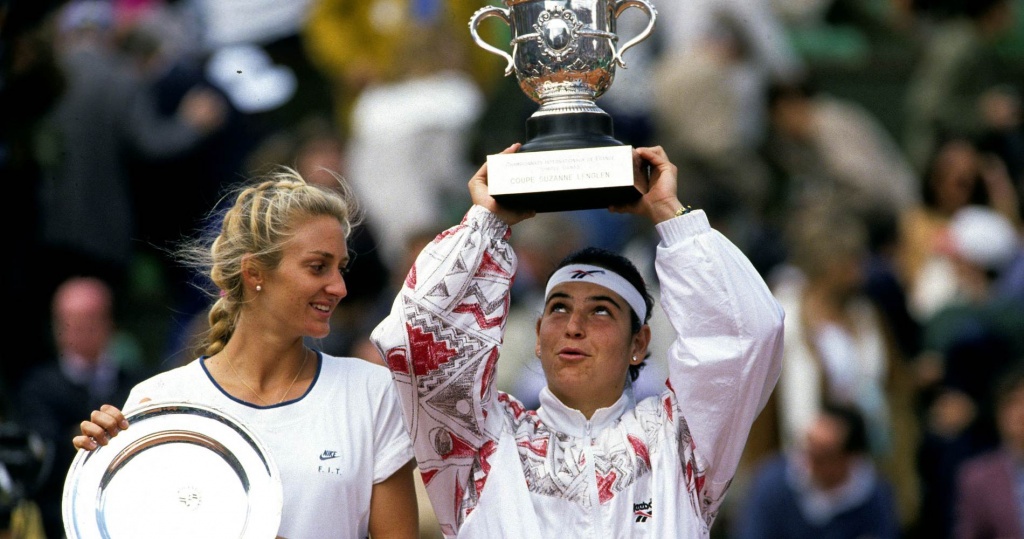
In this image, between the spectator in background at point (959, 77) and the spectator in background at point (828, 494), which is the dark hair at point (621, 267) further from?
the spectator in background at point (959, 77)

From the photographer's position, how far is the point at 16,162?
9.44 metres

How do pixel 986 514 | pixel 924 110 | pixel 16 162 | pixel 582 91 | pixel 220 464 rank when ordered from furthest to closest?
pixel 924 110
pixel 16 162
pixel 986 514
pixel 582 91
pixel 220 464

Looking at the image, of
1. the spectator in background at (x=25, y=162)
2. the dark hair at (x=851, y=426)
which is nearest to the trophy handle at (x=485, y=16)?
the dark hair at (x=851, y=426)

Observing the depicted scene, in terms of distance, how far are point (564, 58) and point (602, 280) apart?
596 millimetres

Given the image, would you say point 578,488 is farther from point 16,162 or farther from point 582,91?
point 16,162

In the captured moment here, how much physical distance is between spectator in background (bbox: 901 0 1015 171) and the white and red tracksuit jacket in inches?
235

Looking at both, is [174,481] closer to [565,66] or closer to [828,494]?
[565,66]

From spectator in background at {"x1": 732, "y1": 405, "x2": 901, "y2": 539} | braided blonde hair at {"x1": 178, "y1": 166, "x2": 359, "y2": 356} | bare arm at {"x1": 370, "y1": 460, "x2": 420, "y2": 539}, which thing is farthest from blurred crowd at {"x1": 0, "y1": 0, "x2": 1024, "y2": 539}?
bare arm at {"x1": 370, "y1": 460, "x2": 420, "y2": 539}

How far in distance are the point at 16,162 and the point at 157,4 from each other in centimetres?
213

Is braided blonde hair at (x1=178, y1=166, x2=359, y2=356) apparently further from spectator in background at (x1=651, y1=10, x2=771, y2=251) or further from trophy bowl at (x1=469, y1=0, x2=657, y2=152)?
spectator in background at (x1=651, y1=10, x2=771, y2=251)

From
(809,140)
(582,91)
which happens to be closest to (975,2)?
(809,140)

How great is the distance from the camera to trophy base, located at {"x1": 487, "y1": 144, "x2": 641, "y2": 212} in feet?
16.3

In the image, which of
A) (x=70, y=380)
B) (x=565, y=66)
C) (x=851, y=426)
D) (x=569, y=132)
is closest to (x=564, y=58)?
(x=565, y=66)

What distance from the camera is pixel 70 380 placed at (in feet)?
26.9
